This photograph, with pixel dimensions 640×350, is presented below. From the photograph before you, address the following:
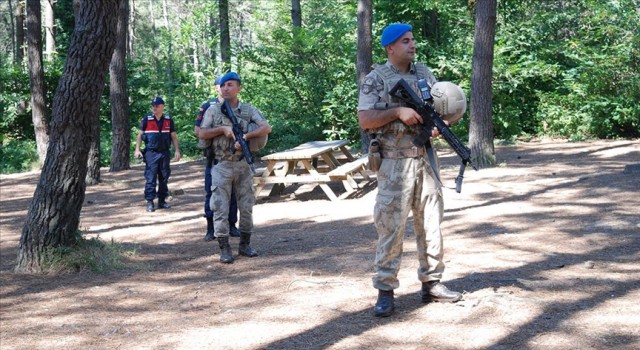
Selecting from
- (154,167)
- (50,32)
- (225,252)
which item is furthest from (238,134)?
(50,32)

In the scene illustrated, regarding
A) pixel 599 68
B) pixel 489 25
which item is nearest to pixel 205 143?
pixel 489 25

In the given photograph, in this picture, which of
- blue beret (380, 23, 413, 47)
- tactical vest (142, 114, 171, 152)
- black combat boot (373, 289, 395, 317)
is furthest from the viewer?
tactical vest (142, 114, 171, 152)

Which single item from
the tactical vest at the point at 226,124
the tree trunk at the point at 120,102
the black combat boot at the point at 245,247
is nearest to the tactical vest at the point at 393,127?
the tactical vest at the point at 226,124

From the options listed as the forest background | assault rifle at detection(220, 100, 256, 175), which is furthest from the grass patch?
the forest background

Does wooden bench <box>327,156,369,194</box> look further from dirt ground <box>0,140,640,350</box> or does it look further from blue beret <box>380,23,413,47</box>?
blue beret <box>380,23,413,47</box>

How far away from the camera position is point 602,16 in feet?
68.7

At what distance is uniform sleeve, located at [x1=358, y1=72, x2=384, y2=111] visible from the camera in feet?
17.1

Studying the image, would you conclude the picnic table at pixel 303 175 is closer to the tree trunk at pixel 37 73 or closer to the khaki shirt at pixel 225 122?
the khaki shirt at pixel 225 122

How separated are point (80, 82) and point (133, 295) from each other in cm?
240

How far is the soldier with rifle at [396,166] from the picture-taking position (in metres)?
5.18

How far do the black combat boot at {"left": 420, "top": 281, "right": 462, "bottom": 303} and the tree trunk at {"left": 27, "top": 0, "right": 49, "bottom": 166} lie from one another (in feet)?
49.3

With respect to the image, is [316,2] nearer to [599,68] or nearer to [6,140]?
[6,140]

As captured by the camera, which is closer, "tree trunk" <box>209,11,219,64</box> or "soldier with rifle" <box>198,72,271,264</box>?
"soldier with rifle" <box>198,72,271,264</box>

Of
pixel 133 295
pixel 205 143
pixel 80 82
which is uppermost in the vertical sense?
pixel 80 82
